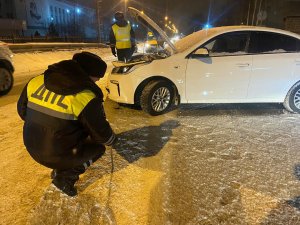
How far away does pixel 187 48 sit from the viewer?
509cm

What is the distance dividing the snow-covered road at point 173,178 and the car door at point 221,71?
0.53 meters

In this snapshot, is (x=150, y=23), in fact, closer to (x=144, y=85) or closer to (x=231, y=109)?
(x=144, y=85)

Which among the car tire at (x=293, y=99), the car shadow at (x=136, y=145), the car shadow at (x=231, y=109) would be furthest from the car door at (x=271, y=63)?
the car shadow at (x=136, y=145)

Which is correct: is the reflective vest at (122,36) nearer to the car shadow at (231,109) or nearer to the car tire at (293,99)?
the car shadow at (231,109)

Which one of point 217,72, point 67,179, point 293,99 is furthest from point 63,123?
point 293,99

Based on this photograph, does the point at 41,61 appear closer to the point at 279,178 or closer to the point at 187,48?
the point at 187,48

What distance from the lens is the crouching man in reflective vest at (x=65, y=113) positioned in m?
2.31

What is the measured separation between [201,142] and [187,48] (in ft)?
6.26

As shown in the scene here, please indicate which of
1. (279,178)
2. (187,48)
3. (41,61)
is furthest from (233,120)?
(41,61)

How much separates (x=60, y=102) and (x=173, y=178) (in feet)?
5.16

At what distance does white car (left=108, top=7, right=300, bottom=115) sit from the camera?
4.98 metres

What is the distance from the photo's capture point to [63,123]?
2361 millimetres

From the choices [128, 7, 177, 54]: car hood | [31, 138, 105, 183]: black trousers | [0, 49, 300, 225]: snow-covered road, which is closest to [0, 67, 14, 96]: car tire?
[0, 49, 300, 225]: snow-covered road

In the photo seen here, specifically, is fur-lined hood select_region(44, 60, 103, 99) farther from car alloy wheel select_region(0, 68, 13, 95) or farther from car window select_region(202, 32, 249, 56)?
car alloy wheel select_region(0, 68, 13, 95)
